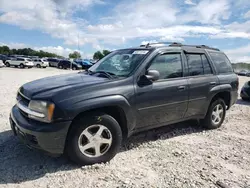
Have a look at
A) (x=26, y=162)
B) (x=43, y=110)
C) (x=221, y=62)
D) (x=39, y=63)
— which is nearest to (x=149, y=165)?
(x=43, y=110)

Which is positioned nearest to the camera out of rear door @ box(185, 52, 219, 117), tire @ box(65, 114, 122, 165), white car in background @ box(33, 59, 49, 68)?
tire @ box(65, 114, 122, 165)

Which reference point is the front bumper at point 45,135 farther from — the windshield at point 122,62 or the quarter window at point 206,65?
the quarter window at point 206,65

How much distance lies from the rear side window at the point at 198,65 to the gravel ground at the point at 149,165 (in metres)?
1.31

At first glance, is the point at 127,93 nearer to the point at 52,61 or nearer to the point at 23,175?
the point at 23,175

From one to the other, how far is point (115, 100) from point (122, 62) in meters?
1.01

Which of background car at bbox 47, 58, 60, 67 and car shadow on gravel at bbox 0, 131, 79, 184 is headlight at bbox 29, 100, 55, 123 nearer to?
car shadow on gravel at bbox 0, 131, 79, 184

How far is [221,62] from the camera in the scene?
538 cm

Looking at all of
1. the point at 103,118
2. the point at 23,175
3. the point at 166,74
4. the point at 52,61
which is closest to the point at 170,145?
the point at 166,74

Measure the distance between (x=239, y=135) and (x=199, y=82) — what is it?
4.95 ft

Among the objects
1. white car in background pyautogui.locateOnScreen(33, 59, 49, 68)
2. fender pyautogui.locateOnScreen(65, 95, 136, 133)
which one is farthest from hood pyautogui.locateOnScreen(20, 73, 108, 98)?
white car in background pyautogui.locateOnScreen(33, 59, 49, 68)

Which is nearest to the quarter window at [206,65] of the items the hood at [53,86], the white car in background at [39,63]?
the hood at [53,86]

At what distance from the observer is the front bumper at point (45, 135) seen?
2.99 metres

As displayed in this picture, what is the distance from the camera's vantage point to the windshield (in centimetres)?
390

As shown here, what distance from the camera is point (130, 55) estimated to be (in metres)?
4.23
